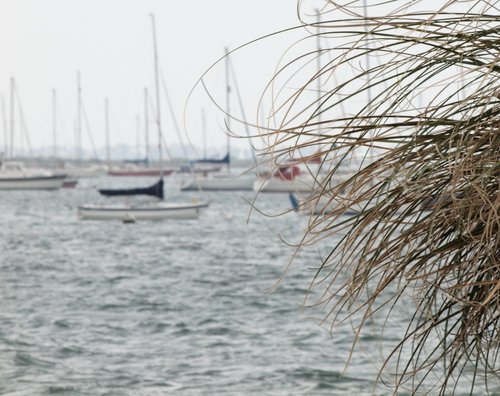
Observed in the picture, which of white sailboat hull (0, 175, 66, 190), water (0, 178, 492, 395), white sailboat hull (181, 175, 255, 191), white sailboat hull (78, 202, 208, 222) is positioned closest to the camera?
water (0, 178, 492, 395)

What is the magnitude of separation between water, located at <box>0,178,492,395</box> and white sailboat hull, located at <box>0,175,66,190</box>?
50.4 metres

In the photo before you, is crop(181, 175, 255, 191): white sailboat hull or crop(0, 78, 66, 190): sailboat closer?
crop(181, 175, 255, 191): white sailboat hull

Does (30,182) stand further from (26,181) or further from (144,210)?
(144,210)

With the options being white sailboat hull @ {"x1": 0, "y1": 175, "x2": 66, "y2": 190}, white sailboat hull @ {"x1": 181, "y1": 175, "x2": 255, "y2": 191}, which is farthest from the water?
white sailboat hull @ {"x1": 0, "y1": 175, "x2": 66, "y2": 190}

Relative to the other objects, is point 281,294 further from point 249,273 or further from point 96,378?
point 96,378

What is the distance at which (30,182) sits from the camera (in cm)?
8662

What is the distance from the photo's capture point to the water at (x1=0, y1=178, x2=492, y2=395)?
1182 cm

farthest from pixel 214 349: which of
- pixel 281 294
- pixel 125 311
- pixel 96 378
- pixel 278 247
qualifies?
pixel 278 247

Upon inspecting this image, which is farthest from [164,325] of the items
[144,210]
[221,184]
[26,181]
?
[26,181]

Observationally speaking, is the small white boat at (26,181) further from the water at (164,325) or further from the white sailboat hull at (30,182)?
the water at (164,325)

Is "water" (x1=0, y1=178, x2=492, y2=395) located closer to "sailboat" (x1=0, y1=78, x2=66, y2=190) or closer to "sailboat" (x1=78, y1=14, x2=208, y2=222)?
"sailboat" (x1=78, y1=14, x2=208, y2=222)

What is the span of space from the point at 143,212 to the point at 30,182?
43.5m

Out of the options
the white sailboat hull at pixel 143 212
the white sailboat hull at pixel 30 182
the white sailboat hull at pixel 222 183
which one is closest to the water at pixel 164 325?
the white sailboat hull at pixel 143 212

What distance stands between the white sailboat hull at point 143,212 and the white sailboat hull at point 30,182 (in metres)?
42.0
